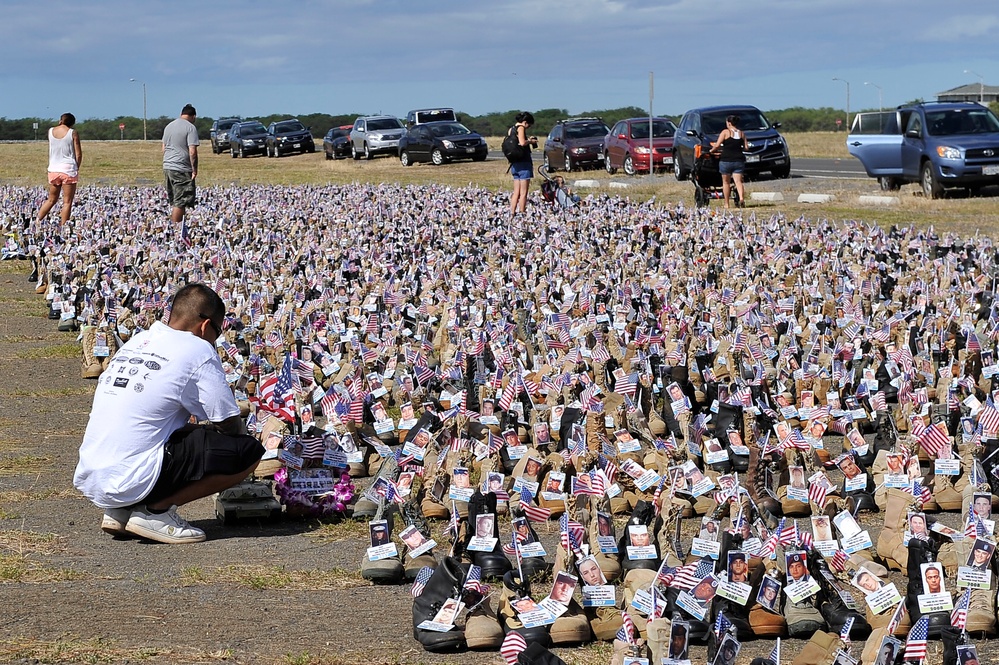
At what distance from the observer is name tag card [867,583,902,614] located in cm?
455

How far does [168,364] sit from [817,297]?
20.6 feet

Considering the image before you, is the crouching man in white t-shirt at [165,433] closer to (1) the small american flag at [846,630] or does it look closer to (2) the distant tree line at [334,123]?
(1) the small american flag at [846,630]

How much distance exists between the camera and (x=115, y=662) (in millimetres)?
4457

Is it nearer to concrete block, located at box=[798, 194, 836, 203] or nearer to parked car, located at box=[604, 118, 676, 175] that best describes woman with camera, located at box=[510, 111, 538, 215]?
concrete block, located at box=[798, 194, 836, 203]

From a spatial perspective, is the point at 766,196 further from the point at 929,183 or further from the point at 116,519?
the point at 116,519

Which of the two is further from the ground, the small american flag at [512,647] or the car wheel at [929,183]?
the car wheel at [929,183]

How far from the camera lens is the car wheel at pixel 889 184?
23.2 meters

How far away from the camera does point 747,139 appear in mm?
26203

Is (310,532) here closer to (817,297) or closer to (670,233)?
(817,297)

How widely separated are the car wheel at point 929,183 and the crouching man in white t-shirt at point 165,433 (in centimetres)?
1717

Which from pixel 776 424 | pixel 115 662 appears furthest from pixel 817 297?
pixel 115 662

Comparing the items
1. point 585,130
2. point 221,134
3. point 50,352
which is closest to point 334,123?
point 221,134

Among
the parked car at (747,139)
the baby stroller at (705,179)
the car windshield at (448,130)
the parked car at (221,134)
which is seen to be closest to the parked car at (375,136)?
the car windshield at (448,130)

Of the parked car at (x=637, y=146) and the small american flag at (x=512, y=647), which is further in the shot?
the parked car at (x=637, y=146)
